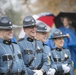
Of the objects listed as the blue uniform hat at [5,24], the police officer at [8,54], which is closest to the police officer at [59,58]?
the police officer at [8,54]

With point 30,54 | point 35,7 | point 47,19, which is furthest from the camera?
point 35,7

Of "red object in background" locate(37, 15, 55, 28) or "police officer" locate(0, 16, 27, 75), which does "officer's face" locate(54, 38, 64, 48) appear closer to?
"police officer" locate(0, 16, 27, 75)

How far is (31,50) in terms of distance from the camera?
36.2 ft

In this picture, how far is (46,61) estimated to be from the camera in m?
11.4

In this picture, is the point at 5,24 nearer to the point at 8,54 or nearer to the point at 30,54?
the point at 8,54

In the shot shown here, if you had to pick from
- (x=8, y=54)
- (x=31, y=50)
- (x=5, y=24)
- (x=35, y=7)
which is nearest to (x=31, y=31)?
(x=31, y=50)

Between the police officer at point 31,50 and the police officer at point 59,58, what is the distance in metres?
0.96

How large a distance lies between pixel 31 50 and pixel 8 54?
3.41ft

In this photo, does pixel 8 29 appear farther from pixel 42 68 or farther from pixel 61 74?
pixel 61 74

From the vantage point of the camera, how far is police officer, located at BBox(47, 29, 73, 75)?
40.2ft

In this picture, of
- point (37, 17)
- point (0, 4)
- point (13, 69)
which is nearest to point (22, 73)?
point (13, 69)

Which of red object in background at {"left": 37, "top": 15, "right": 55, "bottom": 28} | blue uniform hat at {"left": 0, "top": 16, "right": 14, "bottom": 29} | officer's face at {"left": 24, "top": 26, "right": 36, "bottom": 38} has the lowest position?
red object in background at {"left": 37, "top": 15, "right": 55, "bottom": 28}

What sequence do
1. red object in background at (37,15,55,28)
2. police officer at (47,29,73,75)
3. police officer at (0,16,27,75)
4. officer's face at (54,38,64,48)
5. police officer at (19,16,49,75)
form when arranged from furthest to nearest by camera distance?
red object in background at (37,15,55,28) < officer's face at (54,38,64,48) < police officer at (47,29,73,75) < police officer at (19,16,49,75) < police officer at (0,16,27,75)

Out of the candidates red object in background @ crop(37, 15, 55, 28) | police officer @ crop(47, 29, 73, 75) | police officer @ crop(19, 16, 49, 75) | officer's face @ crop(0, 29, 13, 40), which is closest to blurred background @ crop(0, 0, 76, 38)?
red object in background @ crop(37, 15, 55, 28)
